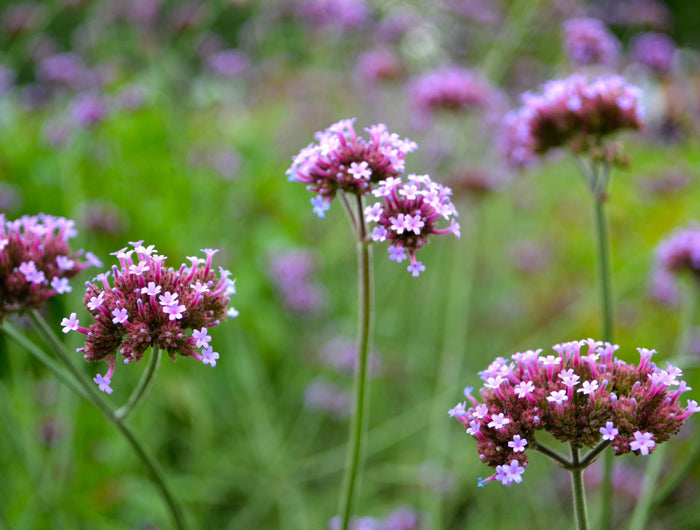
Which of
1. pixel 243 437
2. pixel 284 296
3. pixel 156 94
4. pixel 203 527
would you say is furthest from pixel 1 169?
pixel 203 527

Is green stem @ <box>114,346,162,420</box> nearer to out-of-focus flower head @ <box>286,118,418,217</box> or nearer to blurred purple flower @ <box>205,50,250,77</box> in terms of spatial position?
out-of-focus flower head @ <box>286,118,418,217</box>

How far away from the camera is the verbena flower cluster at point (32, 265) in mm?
1174

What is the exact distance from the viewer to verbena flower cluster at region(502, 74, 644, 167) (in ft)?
5.59

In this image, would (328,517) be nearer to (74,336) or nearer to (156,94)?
(74,336)

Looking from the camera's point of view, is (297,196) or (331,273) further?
(297,196)

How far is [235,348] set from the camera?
2639 mm

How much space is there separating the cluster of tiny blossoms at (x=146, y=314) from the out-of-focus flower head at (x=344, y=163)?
0.25 meters

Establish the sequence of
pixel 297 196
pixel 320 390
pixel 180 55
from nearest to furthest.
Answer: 1. pixel 320 390
2. pixel 180 55
3. pixel 297 196

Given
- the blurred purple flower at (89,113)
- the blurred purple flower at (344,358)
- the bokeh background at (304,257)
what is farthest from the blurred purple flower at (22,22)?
the blurred purple flower at (344,358)

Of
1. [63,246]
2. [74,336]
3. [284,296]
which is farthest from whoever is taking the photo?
[284,296]

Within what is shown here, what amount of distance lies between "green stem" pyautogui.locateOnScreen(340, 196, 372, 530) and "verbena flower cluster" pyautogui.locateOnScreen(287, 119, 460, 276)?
52 mm

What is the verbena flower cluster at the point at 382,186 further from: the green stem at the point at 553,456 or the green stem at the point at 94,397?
the green stem at the point at 94,397

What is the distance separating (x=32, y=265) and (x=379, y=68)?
102 inches

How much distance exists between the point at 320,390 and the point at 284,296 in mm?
485
